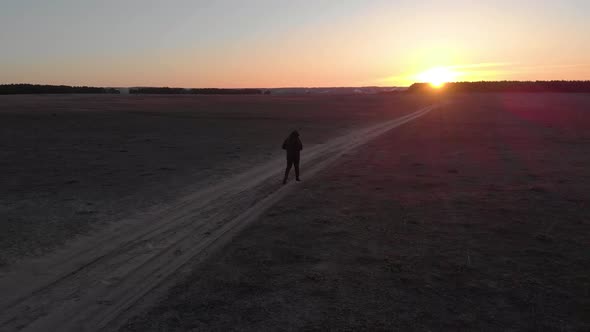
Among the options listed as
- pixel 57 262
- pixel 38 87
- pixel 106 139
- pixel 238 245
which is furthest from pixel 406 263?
pixel 38 87

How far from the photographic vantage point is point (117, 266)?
7547 millimetres

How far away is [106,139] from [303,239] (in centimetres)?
1975

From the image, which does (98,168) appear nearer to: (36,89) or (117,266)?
(117,266)

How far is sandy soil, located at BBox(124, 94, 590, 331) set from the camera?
19.3 feet

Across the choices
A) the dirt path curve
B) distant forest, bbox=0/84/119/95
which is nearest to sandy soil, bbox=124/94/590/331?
the dirt path curve

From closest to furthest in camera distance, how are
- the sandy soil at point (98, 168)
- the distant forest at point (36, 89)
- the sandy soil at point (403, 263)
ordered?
the sandy soil at point (403, 263)
the sandy soil at point (98, 168)
the distant forest at point (36, 89)

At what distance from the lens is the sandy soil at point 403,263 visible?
232 inches

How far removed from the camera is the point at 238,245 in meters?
8.52

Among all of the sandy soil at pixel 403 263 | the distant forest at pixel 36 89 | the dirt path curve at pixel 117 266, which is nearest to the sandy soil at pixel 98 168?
the dirt path curve at pixel 117 266

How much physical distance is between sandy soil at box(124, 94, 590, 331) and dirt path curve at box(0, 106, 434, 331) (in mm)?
517

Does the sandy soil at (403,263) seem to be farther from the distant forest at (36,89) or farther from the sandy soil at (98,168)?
the distant forest at (36,89)

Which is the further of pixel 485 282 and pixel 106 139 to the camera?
pixel 106 139

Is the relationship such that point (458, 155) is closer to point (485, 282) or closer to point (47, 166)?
point (485, 282)

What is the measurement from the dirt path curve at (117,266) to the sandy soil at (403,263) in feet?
1.70
